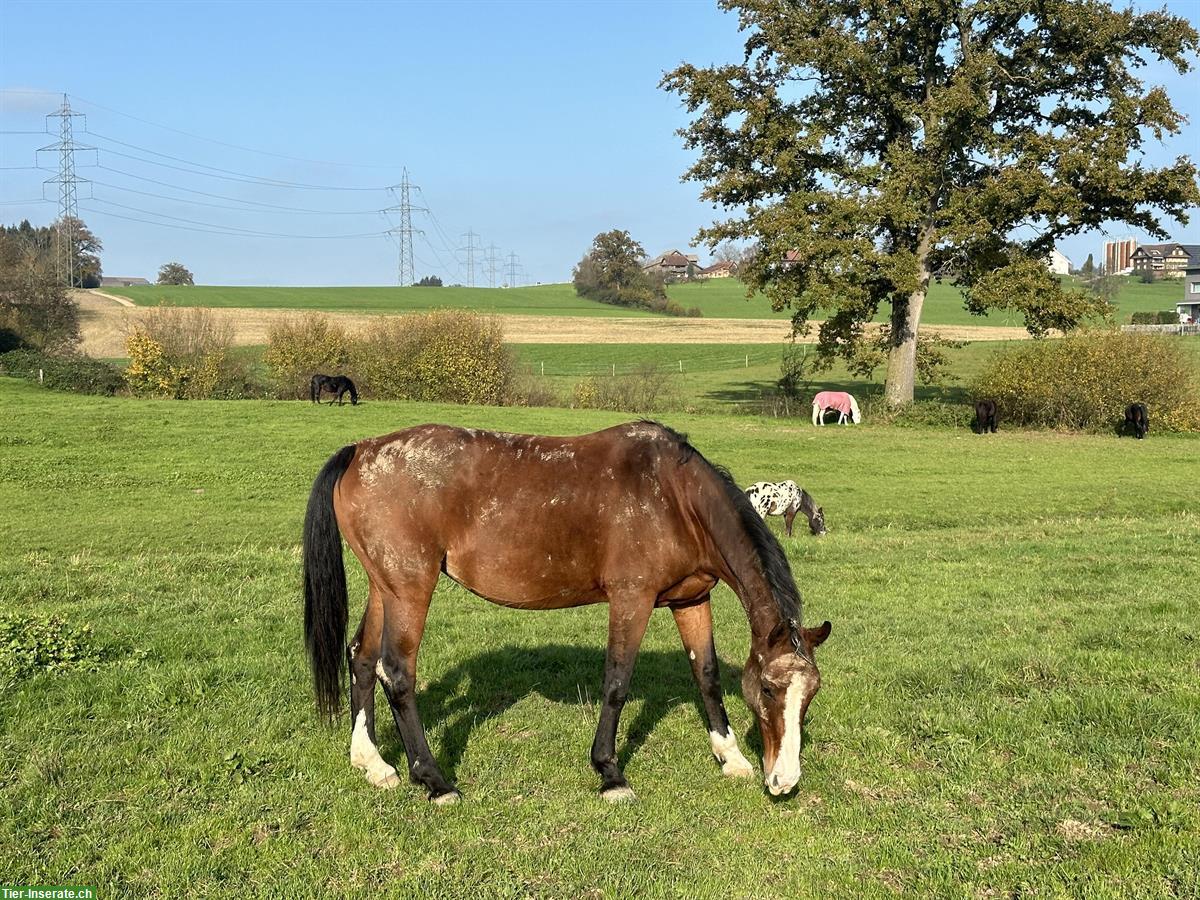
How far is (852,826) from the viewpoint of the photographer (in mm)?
4324

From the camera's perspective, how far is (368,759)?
16.7 feet

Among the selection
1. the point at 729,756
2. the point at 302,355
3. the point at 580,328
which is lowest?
the point at 729,756

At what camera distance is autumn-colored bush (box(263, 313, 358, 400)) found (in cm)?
3991

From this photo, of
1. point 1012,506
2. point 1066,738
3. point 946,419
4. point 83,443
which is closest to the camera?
point 1066,738

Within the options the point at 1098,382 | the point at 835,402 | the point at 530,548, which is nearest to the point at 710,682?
the point at 530,548

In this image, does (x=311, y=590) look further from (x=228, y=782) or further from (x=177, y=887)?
(x=177, y=887)

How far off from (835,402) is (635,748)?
2998 centimetres

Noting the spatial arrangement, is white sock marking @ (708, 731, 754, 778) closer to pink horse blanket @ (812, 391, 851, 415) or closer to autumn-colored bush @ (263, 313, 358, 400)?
pink horse blanket @ (812, 391, 851, 415)

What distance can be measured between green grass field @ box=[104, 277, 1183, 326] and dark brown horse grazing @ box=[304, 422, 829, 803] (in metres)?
83.5

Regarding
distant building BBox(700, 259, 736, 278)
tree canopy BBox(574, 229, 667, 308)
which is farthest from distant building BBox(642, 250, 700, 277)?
tree canopy BBox(574, 229, 667, 308)

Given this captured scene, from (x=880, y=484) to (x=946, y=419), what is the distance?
13.7 m

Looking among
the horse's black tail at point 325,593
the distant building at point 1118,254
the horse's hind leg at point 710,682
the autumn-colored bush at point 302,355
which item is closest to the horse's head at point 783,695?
the horse's hind leg at point 710,682

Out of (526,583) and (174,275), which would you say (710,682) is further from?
(174,275)

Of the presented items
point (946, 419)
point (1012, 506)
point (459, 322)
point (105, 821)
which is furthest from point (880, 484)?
point (459, 322)
